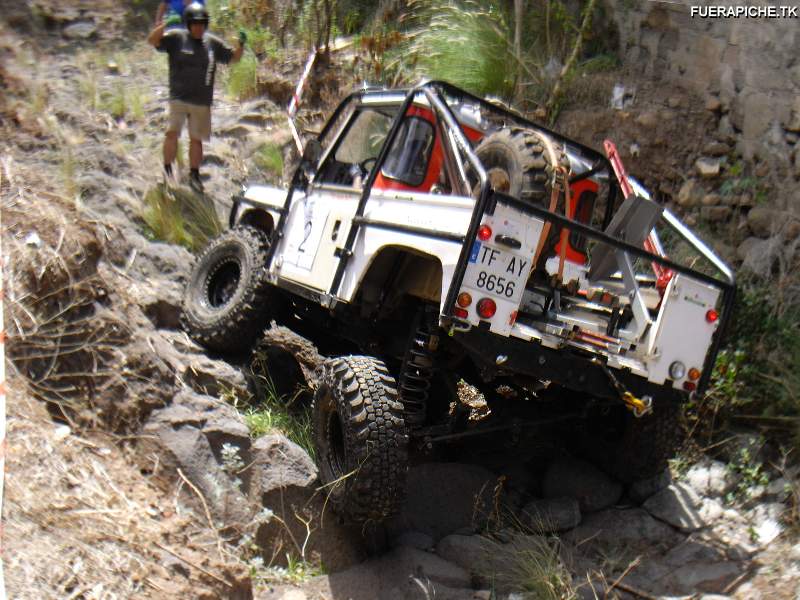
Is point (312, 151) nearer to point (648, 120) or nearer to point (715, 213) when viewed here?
point (715, 213)

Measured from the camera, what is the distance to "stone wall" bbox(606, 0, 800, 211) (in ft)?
23.1

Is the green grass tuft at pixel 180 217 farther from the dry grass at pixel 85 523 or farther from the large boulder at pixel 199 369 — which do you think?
the dry grass at pixel 85 523

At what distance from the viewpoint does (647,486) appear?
5.38 meters

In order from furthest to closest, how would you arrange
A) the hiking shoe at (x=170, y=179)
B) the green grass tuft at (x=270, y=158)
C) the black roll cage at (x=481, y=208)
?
the green grass tuft at (x=270, y=158) → the hiking shoe at (x=170, y=179) → the black roll cage at (x=481, y=208)

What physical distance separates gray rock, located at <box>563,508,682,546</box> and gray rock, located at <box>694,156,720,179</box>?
335cm

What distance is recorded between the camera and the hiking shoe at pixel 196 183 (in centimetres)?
861

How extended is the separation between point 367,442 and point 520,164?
5.66 ft

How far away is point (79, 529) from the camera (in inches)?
143

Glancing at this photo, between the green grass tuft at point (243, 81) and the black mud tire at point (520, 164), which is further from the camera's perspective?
the green grass tuft at point (243, 81)

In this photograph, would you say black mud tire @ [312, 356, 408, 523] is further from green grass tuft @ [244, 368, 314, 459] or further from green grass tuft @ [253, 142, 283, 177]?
green grass tuft @ [253, 142, 283, 177]

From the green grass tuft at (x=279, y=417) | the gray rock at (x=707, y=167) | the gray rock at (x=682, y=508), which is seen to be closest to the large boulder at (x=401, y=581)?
the green grass tuft at (x=279, y=417)

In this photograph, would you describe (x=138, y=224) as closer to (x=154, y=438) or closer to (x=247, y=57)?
(x=154, y=438)

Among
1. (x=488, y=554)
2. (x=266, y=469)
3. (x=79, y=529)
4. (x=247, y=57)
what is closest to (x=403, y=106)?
(x=266, y=469)

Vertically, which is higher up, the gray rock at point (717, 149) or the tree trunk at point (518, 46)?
the tree trunk at point (518, 46)
